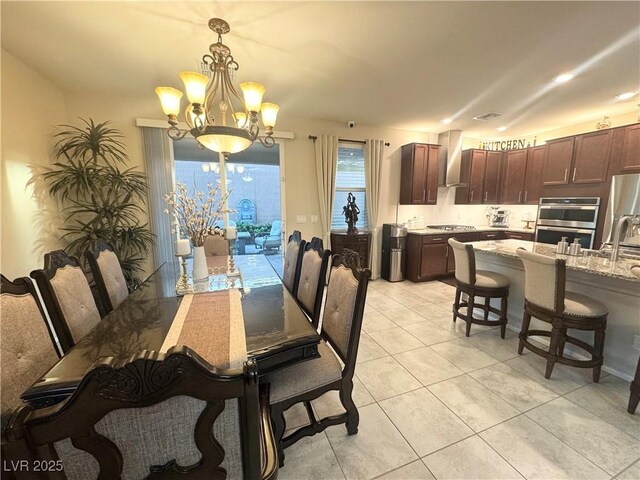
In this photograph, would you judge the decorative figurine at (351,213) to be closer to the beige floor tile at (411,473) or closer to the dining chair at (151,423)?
the beige floor tile at (411,473)

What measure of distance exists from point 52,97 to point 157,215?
1552 mm

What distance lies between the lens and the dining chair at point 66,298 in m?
1.40

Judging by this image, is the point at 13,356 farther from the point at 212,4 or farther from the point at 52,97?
the point at 52,97

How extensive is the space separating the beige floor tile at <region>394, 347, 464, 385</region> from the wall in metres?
3.53

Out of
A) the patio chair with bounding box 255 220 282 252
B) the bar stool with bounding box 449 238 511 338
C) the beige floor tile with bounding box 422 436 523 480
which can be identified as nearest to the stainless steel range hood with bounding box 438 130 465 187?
the bar stool with bounding box 449 238 511 338

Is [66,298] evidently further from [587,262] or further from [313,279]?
[587,262]

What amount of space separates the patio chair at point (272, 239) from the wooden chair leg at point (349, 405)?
114 inches

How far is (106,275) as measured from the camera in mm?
1954

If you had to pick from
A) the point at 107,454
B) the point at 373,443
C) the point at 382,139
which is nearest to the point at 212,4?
the point at 107,454

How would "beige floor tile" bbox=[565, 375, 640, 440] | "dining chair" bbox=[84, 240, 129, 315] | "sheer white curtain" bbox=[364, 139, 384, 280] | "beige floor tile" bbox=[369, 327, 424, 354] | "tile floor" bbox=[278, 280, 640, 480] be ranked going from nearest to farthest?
"tile floor" bbox=[278, 280, 640, 480], "beige floor tile" bbox=[565, 375, 640, 440], "dining chair" bbox=[84, 240, 129, 315], "beige floor tile" bbox=[369, 327, 424, 354], "sheer white curtain" bbox=[364, 139, 384, 280]

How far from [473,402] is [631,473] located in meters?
0.72

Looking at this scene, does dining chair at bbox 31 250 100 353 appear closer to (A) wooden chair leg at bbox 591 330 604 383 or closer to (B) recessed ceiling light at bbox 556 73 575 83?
(A) wooden chair leg at bbox 591 330 604 383

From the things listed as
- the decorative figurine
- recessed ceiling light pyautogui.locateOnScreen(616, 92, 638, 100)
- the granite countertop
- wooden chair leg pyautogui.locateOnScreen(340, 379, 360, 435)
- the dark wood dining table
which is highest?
recessed ceiling light pyautogui.locateOnScreen(616, 92, 638, 100)

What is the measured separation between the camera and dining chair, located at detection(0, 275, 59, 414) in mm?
1029
